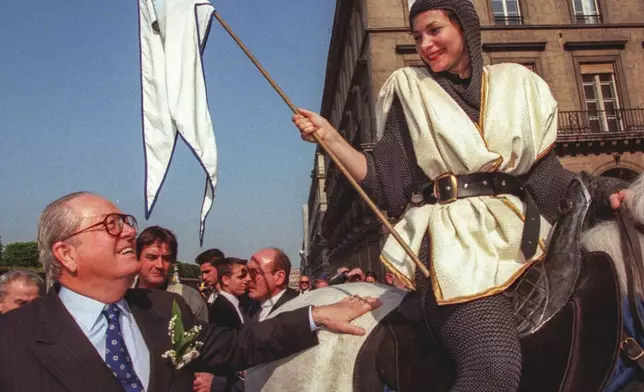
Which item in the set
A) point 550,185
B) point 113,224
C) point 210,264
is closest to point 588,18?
point 210,264

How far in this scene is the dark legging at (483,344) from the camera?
1826 mm

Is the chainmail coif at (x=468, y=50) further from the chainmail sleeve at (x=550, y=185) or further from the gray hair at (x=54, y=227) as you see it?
the gray hair at (x=54, y=227)

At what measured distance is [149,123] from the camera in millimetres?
2725

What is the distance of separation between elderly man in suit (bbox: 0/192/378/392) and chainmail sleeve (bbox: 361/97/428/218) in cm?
48

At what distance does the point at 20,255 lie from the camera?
4119 centimetres

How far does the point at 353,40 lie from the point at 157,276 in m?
21.7

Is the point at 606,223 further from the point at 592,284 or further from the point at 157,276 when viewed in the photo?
the point at 157,276

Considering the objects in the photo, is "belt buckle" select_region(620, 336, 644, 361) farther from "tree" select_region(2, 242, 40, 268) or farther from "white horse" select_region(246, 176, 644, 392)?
"tree" select_region(2, 242, 40, 268)

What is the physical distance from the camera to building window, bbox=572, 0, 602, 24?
1952 centimetres

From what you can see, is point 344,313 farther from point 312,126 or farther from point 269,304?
point 269,304

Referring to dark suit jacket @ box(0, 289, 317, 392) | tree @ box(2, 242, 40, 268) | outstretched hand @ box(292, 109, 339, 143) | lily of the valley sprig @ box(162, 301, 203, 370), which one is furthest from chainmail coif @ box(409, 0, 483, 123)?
tree @ box(2, 242, 40, 268)

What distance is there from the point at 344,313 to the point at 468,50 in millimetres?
1246

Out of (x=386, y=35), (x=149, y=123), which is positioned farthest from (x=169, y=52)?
(x=386, y=35)

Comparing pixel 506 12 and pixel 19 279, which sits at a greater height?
pixel 506 12
